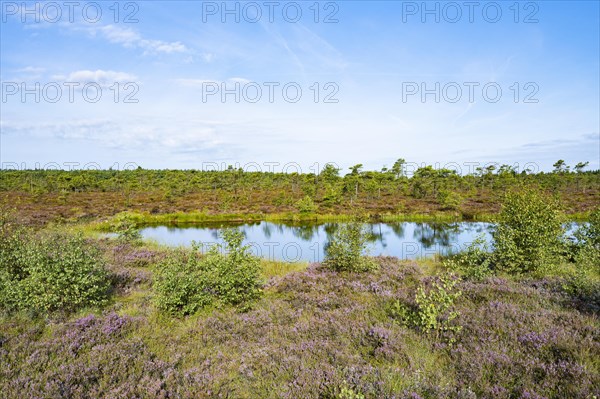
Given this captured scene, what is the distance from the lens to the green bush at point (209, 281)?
8492 mm

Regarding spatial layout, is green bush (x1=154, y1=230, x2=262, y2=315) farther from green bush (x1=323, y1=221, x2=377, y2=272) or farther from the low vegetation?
green bush (x1=323, y1=221, x2=377, y2=272)

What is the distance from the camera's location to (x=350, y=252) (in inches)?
500

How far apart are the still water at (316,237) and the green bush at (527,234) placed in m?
7.63

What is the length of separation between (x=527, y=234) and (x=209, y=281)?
11587mm

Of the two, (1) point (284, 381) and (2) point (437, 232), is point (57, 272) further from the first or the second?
(2) point (437, 232)

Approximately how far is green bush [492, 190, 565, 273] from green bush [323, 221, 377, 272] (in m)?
4.90

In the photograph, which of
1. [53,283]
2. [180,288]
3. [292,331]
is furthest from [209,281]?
[53,283]

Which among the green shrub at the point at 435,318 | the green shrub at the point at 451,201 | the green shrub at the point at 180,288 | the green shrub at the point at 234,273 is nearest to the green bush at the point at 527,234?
the green shrub at the point at 435,318

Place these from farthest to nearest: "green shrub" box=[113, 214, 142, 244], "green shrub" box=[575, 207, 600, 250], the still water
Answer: the still water → "green shrub" box=[113, 214, 142, 244] → "green shrub" box=[575, 207, 600, 250]

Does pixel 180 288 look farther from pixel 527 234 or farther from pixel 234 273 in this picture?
pixel 527 234

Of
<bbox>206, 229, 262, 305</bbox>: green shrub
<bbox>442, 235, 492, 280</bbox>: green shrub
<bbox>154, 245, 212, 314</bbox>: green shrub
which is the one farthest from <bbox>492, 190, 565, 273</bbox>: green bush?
<bbox>154, 245, 212, 314</bbox>: green shrub

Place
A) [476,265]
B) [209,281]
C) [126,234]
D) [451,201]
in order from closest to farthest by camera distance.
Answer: [209,281] → [476,265] → [126,234] → [451,201]

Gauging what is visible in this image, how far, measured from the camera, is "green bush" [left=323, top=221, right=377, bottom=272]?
41.1ft

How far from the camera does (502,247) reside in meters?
12.1
